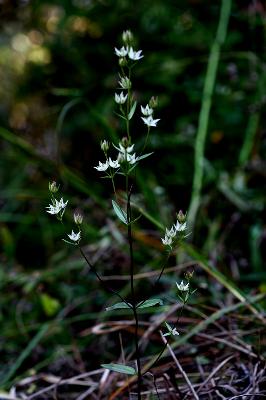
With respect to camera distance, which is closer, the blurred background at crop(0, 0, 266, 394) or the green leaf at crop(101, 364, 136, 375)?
the green leaf at crop(101, 364, 136, 375)

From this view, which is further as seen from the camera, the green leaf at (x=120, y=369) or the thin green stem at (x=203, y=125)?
the thin green stem at (x=203, y=125)

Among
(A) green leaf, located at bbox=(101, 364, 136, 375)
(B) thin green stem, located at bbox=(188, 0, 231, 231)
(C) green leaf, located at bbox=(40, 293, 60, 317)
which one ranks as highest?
(B) thin green stem, located at bbox=(188, 0, 231, 231)

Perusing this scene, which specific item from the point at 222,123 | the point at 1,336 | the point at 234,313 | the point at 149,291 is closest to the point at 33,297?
the point at 1,336

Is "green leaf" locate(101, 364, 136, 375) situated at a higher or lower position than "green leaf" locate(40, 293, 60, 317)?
lower

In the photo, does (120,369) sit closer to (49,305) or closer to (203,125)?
(49,305)

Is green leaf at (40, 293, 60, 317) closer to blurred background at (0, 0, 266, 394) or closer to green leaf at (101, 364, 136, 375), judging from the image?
blurred background at (0, 0, 266, 394)

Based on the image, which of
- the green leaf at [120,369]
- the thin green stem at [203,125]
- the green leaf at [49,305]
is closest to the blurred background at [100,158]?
the green leaf at [49,305]

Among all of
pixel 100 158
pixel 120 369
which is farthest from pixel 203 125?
pixel 120 369

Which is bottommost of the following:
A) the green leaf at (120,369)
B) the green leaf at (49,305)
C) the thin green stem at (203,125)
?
the green leaf at (120,369)

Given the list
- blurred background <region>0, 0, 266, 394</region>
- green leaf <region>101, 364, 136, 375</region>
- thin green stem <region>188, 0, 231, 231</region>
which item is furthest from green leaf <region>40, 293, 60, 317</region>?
green leaf <region>101, 364, 136, 375</region>

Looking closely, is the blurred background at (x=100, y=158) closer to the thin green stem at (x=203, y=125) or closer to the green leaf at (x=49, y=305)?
the green leaf at (x=49, y=305)
